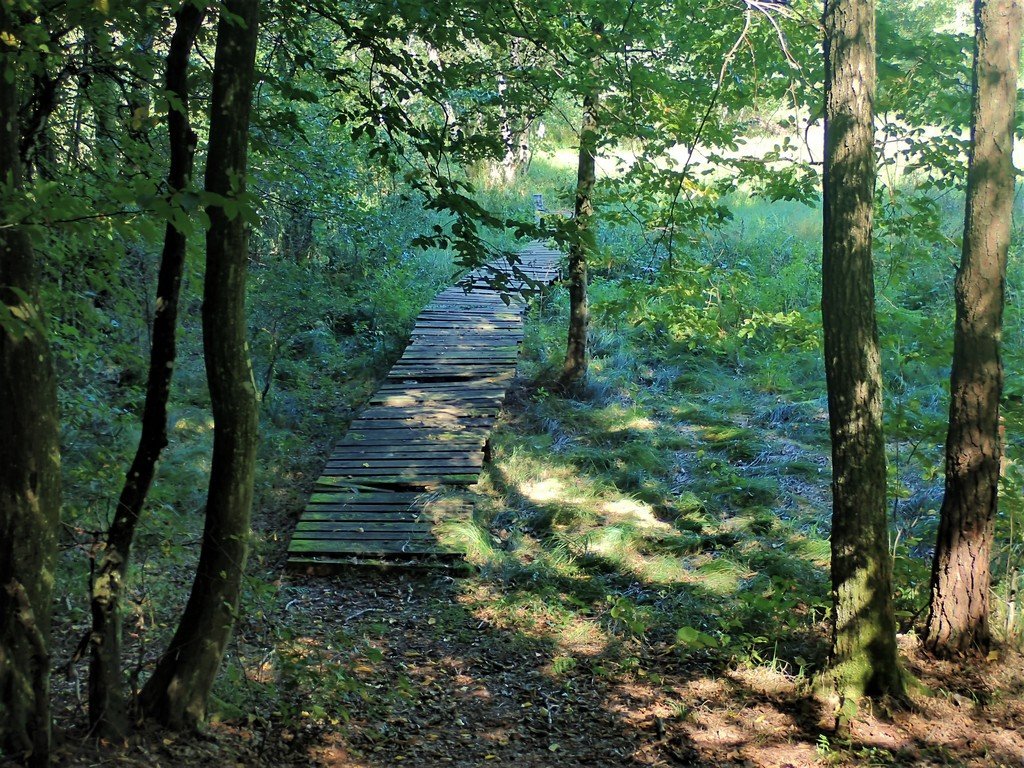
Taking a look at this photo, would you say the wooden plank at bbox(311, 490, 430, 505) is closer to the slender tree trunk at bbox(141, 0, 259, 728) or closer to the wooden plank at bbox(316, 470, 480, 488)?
the wooden plank at bbox(316, 470, 480, 488)

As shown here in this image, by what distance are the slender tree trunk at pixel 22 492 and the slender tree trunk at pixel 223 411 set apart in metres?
0.56

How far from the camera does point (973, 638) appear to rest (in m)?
4.32

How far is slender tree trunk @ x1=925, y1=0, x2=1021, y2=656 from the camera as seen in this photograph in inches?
164

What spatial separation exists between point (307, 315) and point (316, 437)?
4.08 ft

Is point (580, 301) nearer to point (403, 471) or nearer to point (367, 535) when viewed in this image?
point (403, 471)

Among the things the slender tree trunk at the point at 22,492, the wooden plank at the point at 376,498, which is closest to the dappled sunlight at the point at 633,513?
the wooden plank at the point at 376,498

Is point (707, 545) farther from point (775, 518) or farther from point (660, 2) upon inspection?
point (660, 2)

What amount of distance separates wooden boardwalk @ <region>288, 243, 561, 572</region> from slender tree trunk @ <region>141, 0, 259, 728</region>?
1.20m

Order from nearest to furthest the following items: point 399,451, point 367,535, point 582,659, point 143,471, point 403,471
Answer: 1. point 143,471
2. point 582,659
3. point 367,535
4. point 403,471
5. point 399,451

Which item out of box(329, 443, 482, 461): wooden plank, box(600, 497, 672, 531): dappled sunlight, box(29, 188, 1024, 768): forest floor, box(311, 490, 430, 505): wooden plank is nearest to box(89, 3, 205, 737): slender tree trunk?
box(29, 188, 1024, 768): forest floor

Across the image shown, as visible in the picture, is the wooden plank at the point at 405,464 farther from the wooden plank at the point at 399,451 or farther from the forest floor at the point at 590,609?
the forest floor at the point at 590,609

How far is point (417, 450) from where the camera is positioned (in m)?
7.28

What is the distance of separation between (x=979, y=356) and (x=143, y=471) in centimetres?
392

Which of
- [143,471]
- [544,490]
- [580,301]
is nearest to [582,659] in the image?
[544,490]
